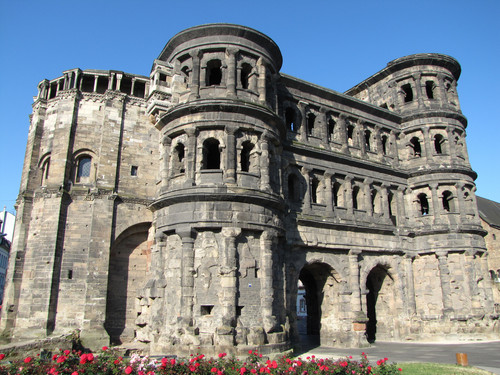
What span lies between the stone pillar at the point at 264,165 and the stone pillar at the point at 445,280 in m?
12.4

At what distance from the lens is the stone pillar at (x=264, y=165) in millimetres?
16969

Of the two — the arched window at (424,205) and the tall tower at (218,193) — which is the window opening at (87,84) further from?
the arched window at (424,205)

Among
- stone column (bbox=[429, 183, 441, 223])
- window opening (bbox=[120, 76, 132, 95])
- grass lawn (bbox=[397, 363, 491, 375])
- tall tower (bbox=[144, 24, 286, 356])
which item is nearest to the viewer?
grass lawn (bbox=[397, 363, 491, 375])

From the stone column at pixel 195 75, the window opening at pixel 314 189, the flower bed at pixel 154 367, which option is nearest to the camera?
the flower bed at pixel 154 367

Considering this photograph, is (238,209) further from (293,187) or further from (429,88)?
(429,88)

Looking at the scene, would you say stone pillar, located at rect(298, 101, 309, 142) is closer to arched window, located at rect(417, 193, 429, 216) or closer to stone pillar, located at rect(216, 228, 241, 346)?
stone pillar, located at rect(216, 228, 241, 346)

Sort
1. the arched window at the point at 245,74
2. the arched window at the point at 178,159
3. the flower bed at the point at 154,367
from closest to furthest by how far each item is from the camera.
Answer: the flower bed at the point at 154,367 → the arched window at the point at 178,159 → the arched window at the point at 245,74

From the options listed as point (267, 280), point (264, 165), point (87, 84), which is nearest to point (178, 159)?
point (264, 165)

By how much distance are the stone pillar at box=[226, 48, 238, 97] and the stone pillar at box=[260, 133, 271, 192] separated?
7.61 feet

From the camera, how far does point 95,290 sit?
18.1 m

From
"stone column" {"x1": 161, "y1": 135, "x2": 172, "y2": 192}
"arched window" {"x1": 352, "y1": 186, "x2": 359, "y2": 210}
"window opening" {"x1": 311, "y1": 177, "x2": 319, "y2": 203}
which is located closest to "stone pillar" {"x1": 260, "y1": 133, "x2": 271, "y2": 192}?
"stone column" {"x1": 161, "y1": 135, "x2": 172, "y2": 192}

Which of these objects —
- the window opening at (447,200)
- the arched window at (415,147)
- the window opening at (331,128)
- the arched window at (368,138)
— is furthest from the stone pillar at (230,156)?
the window opening at (447,200)

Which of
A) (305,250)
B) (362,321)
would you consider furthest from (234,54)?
(362,321)

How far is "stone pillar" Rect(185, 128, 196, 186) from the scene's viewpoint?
16.6 metres
